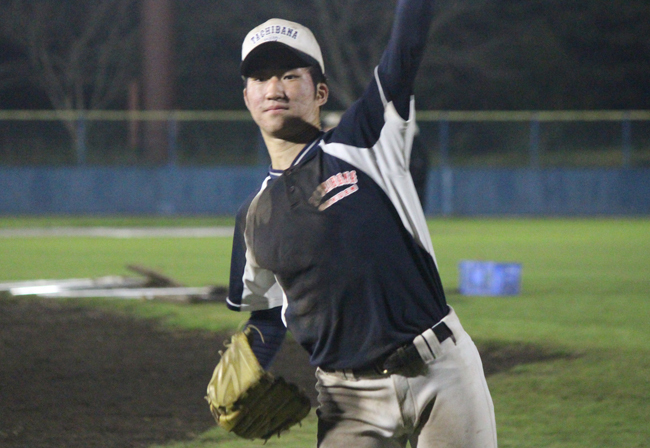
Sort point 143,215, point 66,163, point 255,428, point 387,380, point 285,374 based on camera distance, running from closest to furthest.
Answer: point 387,380 → point 255,428 → point 285,374 → point 143,215 → point 66,163

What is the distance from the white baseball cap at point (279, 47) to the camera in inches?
117

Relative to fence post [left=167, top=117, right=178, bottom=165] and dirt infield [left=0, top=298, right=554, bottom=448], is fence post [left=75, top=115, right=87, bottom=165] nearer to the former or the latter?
fence post [left=167, top=117, right=178, bottom=165]

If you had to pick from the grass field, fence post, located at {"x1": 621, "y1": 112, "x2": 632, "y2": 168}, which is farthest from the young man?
fence post, located at {"x1": 621, "y1": 112, "x2": 632, "y2": 168}

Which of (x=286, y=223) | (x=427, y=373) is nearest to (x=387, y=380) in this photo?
(x=427, y=373)

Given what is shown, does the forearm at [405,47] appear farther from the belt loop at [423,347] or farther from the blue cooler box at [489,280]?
the blue cooler box at [489,280]

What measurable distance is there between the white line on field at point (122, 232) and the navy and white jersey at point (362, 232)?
16.2 m

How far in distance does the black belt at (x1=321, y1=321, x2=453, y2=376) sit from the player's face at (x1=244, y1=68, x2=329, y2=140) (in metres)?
0.75

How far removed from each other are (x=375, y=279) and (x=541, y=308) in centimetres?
738

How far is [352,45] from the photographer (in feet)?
121

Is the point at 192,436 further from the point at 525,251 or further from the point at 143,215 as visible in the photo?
the point at 143,215

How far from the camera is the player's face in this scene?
2.94 meters

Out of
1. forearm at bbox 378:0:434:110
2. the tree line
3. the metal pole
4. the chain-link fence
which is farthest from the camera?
the tree line

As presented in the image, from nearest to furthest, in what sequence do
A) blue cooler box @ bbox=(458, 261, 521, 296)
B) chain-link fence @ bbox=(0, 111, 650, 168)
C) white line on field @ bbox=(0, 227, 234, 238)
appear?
1. blue cooler box @ bbox=(458, 261, 521, 296)
2. white line on field @ bbox=(0, 227, 234, 238)
3. chain-link fence @ bbox=(0, 111, 650, 168)

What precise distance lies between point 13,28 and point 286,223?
36.4 metres
